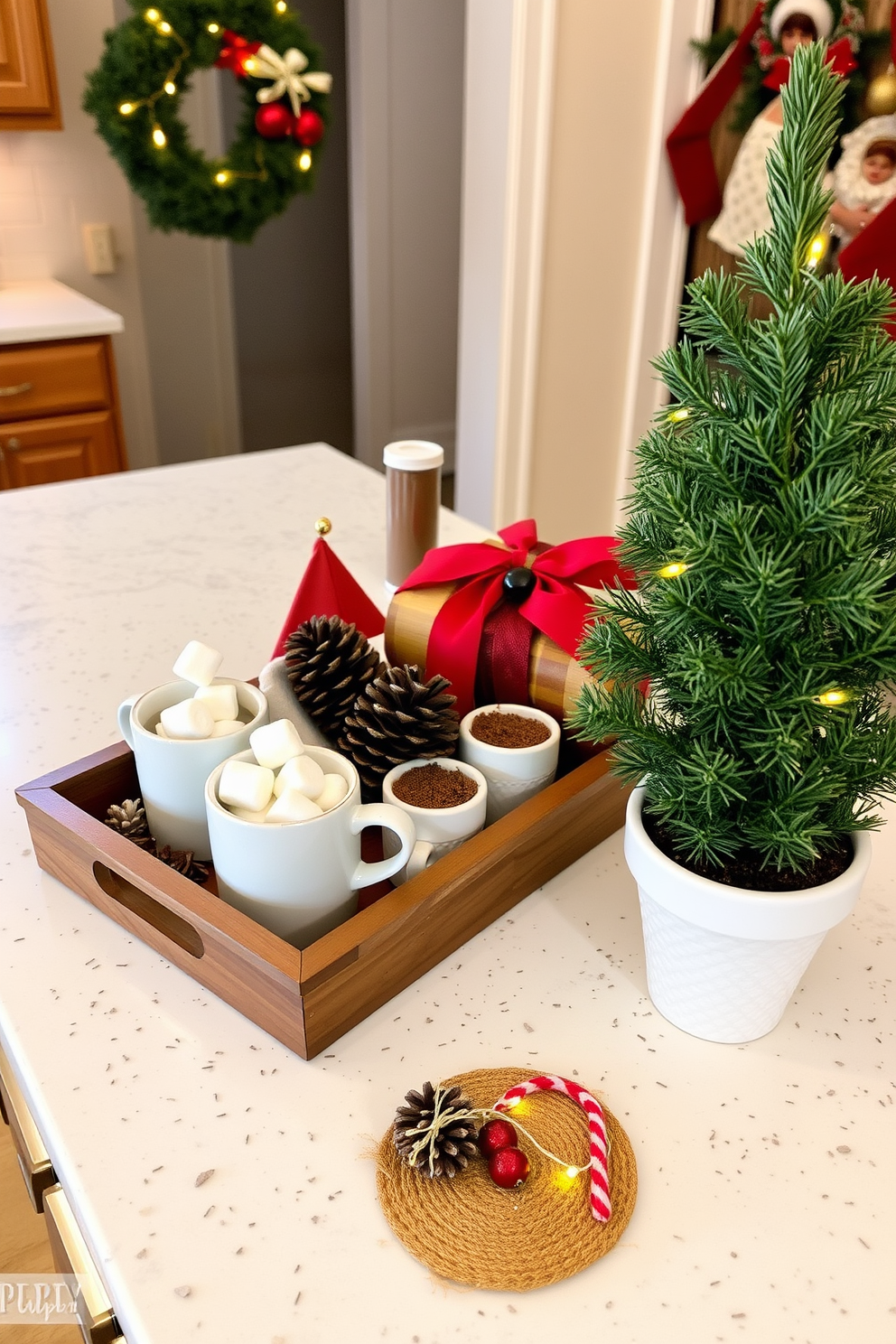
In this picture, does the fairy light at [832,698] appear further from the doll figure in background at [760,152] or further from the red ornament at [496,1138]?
the doll figure in background at [760,152]

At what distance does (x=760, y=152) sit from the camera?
2.47 metres

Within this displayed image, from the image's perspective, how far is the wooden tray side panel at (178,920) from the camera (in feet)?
1.94

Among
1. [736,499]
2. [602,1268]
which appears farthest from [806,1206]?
[736,499]

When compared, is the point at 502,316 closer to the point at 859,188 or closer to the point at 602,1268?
the point at 859,188

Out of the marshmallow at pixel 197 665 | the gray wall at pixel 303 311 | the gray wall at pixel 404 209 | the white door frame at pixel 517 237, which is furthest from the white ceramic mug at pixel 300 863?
the gray wall at pixel 303 311

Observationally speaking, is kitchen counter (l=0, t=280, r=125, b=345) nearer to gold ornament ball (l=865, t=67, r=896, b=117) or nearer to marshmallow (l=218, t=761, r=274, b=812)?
gold ornament ball (l=865, t=67, r=896, b=117)

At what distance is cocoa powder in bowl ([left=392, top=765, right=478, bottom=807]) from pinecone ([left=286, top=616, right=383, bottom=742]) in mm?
84

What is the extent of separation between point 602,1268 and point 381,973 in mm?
204

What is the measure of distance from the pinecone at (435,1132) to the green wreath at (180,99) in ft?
7.32

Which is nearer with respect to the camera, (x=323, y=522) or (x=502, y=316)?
(x=323, y=522)

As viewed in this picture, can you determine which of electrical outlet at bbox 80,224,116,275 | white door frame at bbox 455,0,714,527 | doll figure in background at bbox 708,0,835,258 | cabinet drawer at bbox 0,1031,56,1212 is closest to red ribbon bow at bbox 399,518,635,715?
cabinet drawer at bbox 0,1031,56,1212

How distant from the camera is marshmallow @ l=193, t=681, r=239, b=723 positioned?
723mm

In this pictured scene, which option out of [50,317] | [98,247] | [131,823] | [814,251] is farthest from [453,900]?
[98,247]

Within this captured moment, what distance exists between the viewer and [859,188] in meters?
2.26
